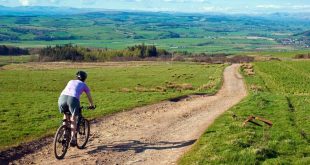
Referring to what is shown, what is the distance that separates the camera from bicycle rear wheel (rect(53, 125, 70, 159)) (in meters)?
13.6

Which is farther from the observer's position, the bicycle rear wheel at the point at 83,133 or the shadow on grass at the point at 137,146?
the bicycle rear wheel at the point at 83,133

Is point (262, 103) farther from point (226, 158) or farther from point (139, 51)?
point (139, 51)

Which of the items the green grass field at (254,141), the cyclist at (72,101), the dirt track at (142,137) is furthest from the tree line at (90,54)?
the cyclist at (72,101)

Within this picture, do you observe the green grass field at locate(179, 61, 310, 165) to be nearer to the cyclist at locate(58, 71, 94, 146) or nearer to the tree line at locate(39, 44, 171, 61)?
the cyclist at locate(58, 71, 94, 146)

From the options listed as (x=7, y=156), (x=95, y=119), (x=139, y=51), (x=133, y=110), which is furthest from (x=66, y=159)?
(x=139, y=51)

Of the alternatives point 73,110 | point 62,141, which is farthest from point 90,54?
point 62,141

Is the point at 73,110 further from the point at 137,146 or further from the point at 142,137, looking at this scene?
the point at 142,137

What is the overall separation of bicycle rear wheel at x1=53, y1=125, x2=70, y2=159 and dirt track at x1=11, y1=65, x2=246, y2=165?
24cm

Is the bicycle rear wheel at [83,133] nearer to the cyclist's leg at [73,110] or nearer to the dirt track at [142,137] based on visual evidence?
the dirt track at [142,137]

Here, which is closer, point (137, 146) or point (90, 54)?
point (137, 146)

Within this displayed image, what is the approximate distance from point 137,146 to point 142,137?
5.39ft

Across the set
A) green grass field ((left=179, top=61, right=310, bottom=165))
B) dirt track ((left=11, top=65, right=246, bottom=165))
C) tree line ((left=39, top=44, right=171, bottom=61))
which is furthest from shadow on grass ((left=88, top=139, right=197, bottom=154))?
tree line ((left=39, top=44, right=171, bottom=61))

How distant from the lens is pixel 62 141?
13.6 meters

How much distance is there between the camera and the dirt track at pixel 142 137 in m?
13.7
